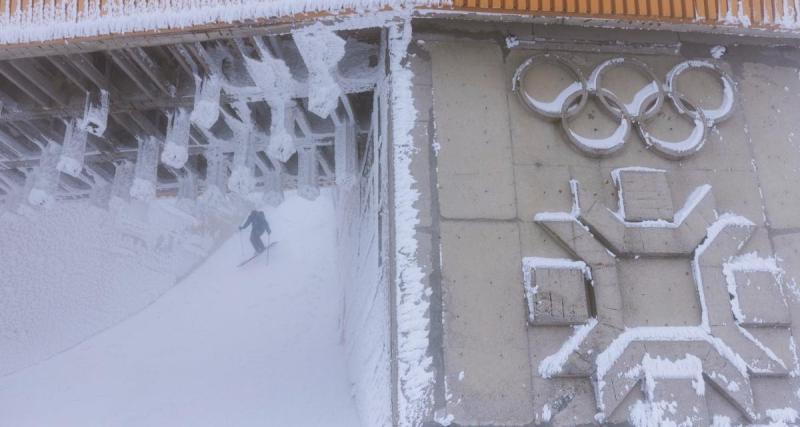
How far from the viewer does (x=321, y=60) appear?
4.19m

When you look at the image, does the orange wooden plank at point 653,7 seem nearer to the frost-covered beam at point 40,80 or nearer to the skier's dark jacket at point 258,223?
the frost-covered beam at point 40,80

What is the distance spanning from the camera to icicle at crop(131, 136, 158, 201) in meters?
5.20

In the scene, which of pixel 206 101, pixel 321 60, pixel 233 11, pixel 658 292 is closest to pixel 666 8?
pixel 658 292

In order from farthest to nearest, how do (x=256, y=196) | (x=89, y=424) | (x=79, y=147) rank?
(x=89, y=424) → (x=256, y=196) → (x=79, y=147)

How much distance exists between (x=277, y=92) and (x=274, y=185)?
73.8 inches

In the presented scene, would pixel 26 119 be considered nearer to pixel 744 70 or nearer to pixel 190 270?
pixel 744 70

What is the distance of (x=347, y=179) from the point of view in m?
5.11

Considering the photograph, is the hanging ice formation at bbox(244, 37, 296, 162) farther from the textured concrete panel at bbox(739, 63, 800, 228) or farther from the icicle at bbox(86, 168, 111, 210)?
the textured concrete panel at bbox(739, 63, 800, 228)

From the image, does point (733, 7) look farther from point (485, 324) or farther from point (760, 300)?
point (485, 324)

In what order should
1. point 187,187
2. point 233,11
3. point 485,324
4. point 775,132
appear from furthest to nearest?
point 187,187
point 775,132
point 233,11
point 485,324

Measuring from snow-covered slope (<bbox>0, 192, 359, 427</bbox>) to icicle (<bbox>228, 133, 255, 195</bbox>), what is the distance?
254 cm

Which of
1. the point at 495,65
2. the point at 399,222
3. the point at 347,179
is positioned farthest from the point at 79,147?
the point at 495,65

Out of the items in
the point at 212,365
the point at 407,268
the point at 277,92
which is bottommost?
the point at 212,365

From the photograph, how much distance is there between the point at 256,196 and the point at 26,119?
7.08 feet
